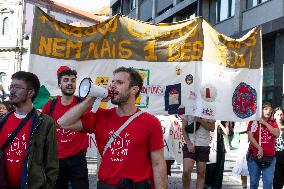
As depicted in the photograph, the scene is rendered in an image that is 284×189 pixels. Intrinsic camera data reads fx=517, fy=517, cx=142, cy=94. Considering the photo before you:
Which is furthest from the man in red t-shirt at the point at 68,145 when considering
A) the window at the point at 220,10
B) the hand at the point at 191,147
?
the window at the point at 220,10

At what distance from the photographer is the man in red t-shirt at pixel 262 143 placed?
766cm

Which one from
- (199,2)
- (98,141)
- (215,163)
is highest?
(199,2)

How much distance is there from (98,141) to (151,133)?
0.42 metres

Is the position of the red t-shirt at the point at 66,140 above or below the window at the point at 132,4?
below

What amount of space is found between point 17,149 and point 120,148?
2.49 feet

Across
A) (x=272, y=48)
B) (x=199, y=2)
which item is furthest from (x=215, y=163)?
(x=199, y=2)

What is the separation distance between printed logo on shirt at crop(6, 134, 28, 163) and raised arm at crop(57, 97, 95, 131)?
12.3 inches

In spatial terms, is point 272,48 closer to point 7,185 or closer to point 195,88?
point 195,88

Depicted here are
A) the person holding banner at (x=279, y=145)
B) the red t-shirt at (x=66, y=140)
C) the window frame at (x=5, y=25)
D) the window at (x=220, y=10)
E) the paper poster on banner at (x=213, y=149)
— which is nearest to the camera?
the red t-shirt at (x=66, y=140)

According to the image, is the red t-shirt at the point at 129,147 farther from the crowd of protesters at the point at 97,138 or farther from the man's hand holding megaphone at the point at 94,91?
the man's hand holding megaphone at the point at 94,91

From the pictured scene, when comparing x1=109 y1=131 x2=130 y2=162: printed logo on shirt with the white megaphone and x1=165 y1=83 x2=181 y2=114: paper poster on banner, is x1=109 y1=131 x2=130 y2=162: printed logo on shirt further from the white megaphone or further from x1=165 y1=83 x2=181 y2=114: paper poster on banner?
x1=165 y1=83 x2=181 y2=114: paper poster on banner

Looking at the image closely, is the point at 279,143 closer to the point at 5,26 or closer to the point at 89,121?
the point at 89,121

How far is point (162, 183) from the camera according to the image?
12.5ft

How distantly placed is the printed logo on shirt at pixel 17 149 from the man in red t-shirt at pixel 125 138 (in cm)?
32
